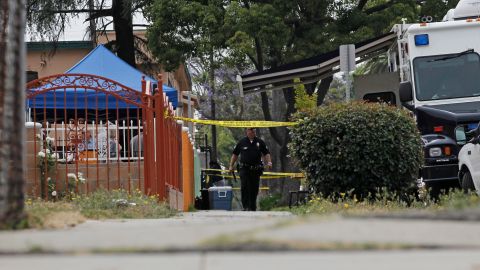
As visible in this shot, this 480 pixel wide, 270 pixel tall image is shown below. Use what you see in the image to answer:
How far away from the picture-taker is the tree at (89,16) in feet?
87.2

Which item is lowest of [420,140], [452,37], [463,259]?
[463,259]

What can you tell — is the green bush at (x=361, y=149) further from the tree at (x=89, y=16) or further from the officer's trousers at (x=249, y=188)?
the tree at (x=89, y=16)

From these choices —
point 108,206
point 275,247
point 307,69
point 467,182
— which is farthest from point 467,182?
point 275,247

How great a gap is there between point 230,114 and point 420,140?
3521 cm

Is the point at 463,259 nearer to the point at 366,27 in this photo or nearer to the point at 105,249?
the point at 105,249

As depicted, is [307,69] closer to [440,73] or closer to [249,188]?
[249,188]

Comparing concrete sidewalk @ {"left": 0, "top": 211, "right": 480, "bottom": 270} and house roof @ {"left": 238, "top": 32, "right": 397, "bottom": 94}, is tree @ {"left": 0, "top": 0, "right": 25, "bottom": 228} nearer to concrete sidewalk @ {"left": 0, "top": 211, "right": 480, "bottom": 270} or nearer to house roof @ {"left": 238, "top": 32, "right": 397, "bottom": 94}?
concrete sidewalk @ {"left": 0, "top": 211, "right": 480, "bottom": 270}

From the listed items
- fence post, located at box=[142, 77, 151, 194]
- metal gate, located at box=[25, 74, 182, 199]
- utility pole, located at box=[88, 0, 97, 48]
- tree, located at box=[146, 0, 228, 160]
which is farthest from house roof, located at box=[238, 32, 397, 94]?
utility pole, located at box=[88, 0, 97, 48]

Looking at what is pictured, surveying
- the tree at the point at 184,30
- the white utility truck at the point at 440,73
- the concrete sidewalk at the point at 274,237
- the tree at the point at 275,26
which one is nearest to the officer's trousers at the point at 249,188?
the white utility truck at the point at 440,73

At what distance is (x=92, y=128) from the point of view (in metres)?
14.4

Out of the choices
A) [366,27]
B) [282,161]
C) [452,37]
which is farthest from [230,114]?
[452,37]

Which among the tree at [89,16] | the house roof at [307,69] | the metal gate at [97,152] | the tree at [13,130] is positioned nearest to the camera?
the tree at [13,130]

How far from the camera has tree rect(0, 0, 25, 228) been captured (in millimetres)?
7594

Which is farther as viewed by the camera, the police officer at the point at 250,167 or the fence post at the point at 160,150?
the police officer at the point at 250,167
